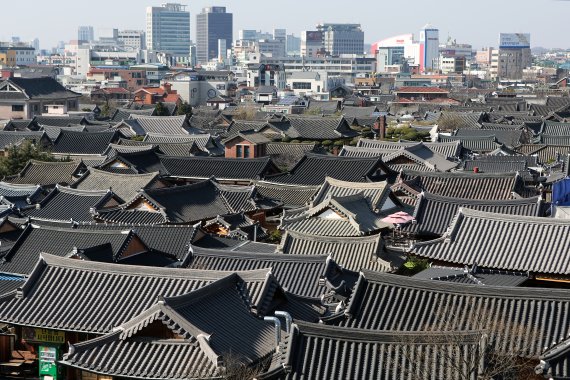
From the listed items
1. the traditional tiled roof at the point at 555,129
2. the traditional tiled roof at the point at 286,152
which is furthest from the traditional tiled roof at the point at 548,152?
the traditional tiled roof at the point at 286,152

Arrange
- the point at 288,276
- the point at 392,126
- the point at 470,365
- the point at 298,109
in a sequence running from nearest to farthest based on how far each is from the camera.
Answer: the point at 470,365
the point at 288,276
the point at 392,126
the point at 298,109

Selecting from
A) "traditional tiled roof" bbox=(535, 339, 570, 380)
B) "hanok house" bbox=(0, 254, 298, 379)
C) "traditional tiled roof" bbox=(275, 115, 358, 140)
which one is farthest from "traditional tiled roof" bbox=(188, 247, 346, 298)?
"traditional tiled roof" bbox=(275, 115, 358, 140)

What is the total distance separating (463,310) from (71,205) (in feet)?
55.3

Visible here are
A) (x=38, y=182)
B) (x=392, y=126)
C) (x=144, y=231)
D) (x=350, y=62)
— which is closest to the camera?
(x=144, y=231)

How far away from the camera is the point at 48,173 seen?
37.4m

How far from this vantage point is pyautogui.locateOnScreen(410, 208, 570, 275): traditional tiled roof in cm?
2008

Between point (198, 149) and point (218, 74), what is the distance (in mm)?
72565

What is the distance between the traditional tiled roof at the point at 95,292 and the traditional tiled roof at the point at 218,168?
1957 cm

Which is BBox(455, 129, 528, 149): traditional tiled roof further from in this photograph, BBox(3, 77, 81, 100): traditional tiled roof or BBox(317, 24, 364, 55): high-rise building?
BBox(317, 24, 364, 55): high-rise building

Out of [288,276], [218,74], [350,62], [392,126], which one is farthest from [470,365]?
[350,62]

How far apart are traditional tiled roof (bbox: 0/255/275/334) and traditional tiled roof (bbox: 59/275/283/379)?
1.20 metres

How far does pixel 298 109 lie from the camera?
78062 millimetres

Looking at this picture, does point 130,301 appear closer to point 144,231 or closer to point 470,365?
point 470,365

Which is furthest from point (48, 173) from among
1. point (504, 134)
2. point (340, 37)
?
point (340, 37)
